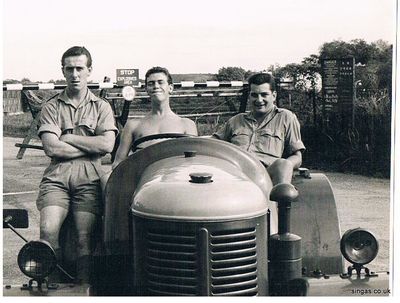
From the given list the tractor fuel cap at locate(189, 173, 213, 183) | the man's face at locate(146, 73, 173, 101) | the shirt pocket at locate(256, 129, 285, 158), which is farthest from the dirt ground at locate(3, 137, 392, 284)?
the tractor fuel cap at locate(189, 173, 213, 183)

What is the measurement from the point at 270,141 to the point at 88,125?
110 cm

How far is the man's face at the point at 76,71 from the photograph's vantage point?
3.43 m

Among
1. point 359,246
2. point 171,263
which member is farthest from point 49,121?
point 359,246

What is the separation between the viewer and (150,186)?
8.46ft

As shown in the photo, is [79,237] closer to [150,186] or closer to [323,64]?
[150,186]

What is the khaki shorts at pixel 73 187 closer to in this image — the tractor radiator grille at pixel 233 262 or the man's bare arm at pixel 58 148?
the man's bare arm at pixel 58 148

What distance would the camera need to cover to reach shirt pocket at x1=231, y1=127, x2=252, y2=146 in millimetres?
3797

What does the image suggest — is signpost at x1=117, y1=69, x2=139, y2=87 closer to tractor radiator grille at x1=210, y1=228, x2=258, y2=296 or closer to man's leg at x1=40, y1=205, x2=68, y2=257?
man's leg at x1=40, y1=205, x2=68, y2=257

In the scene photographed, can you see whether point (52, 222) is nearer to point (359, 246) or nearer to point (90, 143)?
point (90, 143)

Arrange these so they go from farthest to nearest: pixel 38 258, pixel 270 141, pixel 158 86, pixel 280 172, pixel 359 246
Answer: pixel 270 141 → pixel 158 86 → pixel 280 172 → pixel 359 246 → pixel 38 258

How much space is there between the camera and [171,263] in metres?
2.44

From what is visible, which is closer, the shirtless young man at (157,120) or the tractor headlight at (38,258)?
the tractor headlight at (38,258)

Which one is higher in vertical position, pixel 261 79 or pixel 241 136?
pixel 261 79

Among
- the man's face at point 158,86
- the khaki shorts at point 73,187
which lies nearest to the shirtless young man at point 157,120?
the man's face at point 158,86
